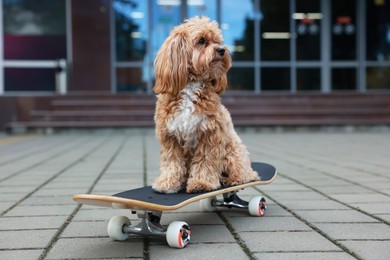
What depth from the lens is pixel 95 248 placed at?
3049 millimetres

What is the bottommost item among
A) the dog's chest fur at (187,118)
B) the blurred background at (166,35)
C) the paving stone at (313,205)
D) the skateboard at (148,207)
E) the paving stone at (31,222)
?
the paving stone at (313,205)

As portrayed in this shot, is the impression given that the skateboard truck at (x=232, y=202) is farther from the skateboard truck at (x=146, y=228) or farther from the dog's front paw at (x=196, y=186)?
the skateboard truck at (x=146, y=228)

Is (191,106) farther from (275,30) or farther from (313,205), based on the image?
(275,30)

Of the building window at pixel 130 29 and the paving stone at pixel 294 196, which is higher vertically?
the building window at pixel 130 29

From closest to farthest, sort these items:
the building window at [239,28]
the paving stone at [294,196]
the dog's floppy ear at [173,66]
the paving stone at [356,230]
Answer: the paving stone at [356,230] → the dog's floppy ear at [173,66] → the paving stone at [294,196] → the building window at [239,28]

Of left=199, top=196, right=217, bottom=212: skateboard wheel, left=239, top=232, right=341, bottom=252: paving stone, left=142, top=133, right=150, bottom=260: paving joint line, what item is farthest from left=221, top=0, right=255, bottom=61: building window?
left=239, top=232, right=341, bottom=252: paving stone

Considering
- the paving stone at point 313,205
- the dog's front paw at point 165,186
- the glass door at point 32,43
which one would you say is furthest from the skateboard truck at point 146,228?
the glass door at point 32,43

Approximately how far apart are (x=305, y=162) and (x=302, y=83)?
11682mm

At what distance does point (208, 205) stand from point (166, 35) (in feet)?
Answer: 47.9

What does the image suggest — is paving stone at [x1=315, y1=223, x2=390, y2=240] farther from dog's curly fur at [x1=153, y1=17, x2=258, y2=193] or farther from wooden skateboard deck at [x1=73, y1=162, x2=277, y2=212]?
dog's curly fur at [x1=153, y1=17, x2=258, y2=193]

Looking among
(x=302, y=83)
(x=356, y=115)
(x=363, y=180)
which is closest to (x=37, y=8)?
(x=302, y=83)

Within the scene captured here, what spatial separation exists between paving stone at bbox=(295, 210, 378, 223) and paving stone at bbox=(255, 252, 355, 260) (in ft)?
2.75

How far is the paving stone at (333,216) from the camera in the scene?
373 centimetres

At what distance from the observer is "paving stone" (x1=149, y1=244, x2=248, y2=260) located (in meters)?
2.86
